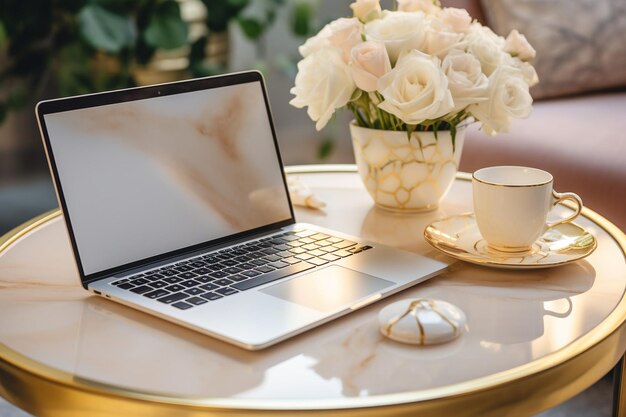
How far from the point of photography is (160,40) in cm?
224

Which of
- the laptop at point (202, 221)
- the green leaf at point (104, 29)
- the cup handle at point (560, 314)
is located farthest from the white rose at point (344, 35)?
the green leaf at point (104, 29)

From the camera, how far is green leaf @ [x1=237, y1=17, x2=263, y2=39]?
97.8 inches

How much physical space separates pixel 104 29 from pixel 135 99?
137cm

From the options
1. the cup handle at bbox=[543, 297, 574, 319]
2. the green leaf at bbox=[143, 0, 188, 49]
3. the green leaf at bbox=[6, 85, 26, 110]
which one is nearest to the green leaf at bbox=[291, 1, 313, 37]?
the green leaf at bbox=[143, 0, 188, 49]

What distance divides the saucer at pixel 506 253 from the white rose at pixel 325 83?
0.61 feet

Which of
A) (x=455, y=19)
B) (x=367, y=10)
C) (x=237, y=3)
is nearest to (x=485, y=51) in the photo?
(x=455, y=19)

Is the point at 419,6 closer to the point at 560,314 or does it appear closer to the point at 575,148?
the point at 560,314

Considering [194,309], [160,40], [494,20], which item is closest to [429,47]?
[194,309]

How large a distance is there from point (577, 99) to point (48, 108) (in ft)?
4.48

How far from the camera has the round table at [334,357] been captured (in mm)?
608

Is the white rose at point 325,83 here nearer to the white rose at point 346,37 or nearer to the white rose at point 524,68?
the white rose at point 346,37

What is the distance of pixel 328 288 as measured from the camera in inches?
31.1

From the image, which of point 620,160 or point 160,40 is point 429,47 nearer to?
point 620,160

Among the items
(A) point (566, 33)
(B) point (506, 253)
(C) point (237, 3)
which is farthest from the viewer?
(C) point (237, 3)
